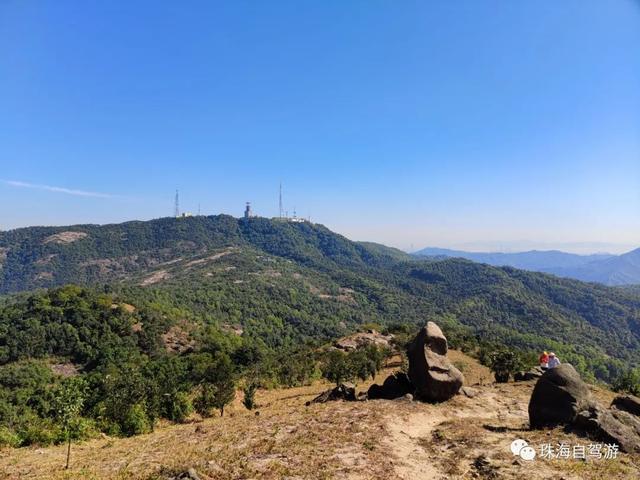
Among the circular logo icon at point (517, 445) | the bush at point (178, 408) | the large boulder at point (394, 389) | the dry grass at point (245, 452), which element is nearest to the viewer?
the dry grass at point (245, 452)

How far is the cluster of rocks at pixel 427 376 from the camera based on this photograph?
28.8 meters

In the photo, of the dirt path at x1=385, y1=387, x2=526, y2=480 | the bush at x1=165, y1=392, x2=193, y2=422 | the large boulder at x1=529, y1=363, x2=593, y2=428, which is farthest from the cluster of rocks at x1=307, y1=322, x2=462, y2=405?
the bush at x1=165, y1=392, x2=193, y2=422

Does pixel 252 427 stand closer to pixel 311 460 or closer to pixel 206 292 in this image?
pixel 311 460

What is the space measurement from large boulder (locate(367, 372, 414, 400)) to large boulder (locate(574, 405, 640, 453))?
12.4 meters

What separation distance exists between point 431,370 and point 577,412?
10.0 meters

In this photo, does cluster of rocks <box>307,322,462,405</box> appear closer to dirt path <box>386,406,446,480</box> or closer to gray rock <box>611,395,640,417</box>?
dirt path <box>386,406,446,480</box>

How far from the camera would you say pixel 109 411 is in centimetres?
3369

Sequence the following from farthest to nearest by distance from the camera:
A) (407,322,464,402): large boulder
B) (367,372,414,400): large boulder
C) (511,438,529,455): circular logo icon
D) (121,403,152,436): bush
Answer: (121,403,152,436): bush, (367,372,414,400): large boulder, (407,322,464,402): large boulder, (511,438,529,455): circular logo icon

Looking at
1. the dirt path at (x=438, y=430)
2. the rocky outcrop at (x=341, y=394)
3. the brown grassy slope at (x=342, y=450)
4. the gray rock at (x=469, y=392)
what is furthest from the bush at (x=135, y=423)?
the gray rock at (x=469, y=392)

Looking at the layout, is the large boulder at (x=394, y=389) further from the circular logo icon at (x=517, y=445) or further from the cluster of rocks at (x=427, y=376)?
the circular logo icon at (x=517, y=445)

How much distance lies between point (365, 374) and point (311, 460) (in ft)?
119

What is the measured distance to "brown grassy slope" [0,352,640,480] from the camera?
1669 cm

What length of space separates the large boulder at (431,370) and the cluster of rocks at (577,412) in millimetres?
7092

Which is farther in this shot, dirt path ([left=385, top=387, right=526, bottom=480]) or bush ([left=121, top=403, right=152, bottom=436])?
bush ([left=121, top=403, right=152, bottom=436])
